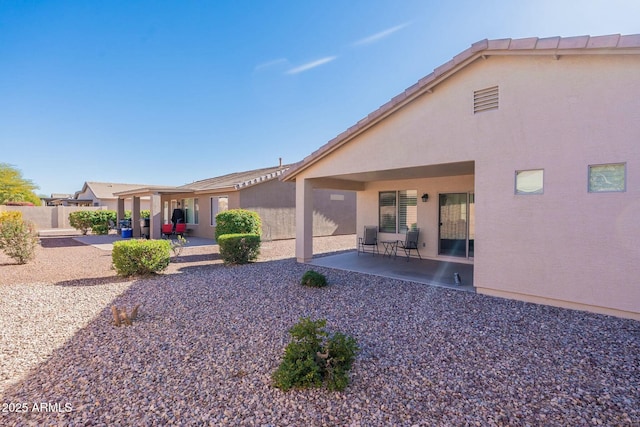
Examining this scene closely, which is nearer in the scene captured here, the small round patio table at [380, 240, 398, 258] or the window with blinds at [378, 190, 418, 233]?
the window with blinds at [378, 190, 418, 233]

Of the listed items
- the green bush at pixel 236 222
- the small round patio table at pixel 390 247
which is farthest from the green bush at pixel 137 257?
the small round patio table at pixel 390 247

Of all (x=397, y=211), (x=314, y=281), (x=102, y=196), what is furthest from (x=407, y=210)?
(x=102, y=196)

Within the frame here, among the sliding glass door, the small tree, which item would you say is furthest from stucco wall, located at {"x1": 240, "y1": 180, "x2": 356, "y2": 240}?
the small tree

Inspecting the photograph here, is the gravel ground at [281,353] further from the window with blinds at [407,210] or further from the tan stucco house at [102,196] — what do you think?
the tan stucco house at [102,196]

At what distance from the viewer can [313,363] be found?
291 cm

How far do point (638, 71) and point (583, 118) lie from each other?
84 cm

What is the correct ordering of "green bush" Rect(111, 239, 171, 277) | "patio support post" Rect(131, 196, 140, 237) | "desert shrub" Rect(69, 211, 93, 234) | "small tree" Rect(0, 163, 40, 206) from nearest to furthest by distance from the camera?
"green bush" Rect(111, 239, 171, 277) < "patio support post" Rect(131, 196, 140, 237) < "desert shrub" Rect(69, 211, 93, 234) < "small tree" Rect(0, 163, 40, 206)

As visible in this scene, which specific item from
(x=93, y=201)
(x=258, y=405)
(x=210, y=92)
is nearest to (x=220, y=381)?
(x=258, y=405)

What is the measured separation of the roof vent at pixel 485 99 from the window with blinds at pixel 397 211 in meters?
4.78

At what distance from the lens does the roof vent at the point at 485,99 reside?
577 cm

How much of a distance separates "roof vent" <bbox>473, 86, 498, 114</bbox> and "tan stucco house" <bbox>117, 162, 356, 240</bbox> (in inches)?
350

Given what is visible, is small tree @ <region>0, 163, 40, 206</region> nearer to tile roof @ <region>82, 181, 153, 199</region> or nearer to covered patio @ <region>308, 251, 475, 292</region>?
tile roof @ <region>82, 181, 153, 199</region>

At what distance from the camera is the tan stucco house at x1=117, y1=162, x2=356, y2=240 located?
50.0ft

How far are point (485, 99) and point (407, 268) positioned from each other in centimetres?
476
